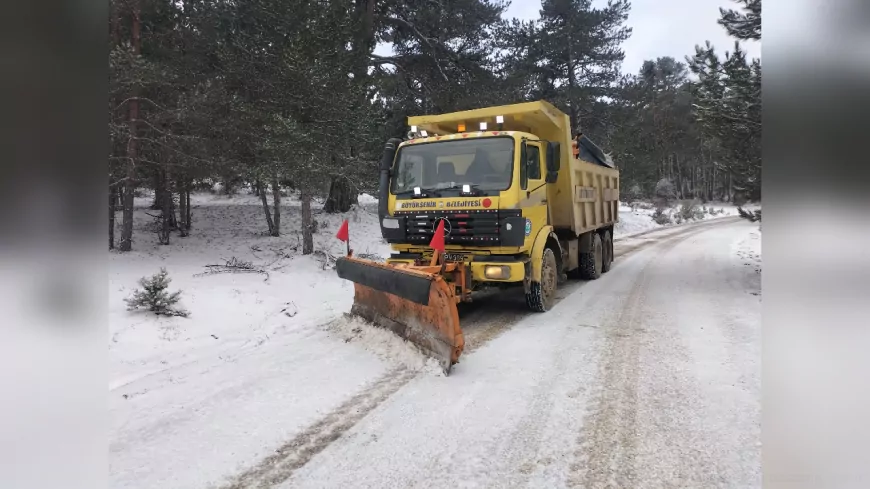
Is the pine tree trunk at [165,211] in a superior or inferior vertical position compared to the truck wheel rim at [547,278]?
superior

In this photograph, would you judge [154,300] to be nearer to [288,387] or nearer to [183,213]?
[288,387]

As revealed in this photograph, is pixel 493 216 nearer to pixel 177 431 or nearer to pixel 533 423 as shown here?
pixel 533 423

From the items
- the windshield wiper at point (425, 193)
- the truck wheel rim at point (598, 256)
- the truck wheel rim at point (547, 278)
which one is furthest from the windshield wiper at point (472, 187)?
the truck wheel rim at point (598, 256)

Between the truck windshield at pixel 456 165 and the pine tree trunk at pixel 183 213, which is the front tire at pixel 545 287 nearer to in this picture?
the truck windshield at pixel 456 165

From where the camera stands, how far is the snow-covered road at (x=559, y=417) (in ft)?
9.62

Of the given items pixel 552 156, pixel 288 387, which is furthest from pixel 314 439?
pixel 552 156

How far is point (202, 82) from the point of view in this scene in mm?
10375

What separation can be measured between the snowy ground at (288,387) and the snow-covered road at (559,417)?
0.07 feet

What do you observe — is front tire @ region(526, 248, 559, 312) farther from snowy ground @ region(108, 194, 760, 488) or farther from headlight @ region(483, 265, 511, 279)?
headlight @ region(483, 265, 511, 279)

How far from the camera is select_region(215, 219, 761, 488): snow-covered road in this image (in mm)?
2934

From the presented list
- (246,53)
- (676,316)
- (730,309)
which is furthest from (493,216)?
(246,53)

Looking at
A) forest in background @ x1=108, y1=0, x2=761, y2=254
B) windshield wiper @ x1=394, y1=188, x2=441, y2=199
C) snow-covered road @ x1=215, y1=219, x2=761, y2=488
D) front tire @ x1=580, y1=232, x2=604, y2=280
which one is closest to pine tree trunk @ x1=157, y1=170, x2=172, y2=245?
forest in background @ x1=108, y1=0, x2=761, y2=254

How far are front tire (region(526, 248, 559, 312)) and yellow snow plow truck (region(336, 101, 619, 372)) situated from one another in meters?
0.02

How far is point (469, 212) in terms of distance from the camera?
6566 millimetres
